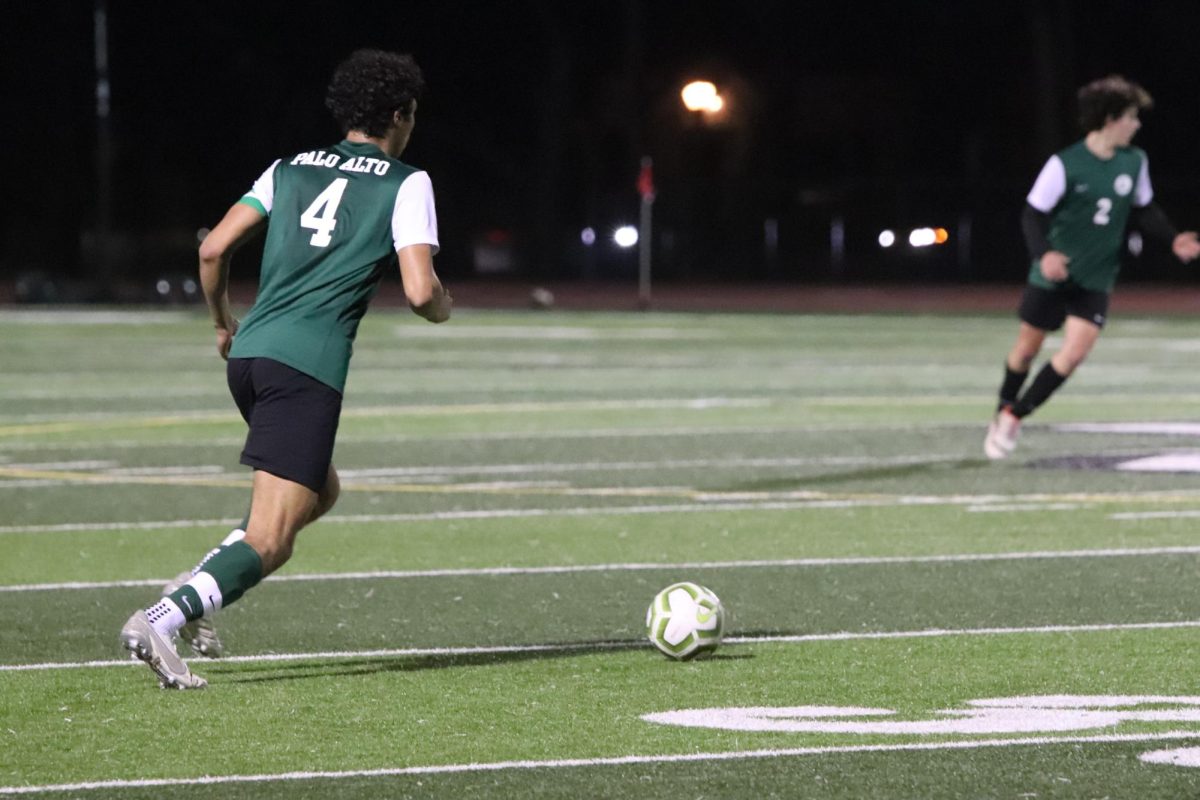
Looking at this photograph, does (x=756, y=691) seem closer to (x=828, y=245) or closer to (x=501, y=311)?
(x=501, y=311)

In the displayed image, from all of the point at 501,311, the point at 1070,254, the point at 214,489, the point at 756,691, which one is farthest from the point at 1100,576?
the point at 501,311

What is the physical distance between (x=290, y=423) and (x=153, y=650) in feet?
2.54

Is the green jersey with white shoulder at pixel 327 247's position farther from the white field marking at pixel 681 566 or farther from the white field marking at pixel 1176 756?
the white field marking at pixel 681 566

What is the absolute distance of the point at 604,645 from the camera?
7.92m

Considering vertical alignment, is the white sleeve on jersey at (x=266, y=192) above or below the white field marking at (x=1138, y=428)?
above

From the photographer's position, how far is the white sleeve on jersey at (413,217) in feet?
22.6

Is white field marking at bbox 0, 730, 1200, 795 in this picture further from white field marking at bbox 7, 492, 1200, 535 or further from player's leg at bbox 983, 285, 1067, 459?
player's leg at bbox 983, 285, 1067, 459

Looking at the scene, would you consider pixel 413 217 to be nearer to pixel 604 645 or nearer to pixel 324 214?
pixel 324 214

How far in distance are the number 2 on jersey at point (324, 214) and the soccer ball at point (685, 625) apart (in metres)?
1.68

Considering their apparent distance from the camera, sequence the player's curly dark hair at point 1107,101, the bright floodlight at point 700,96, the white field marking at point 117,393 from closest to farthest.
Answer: the player's curly dark hair at point 1107,101, the white field marking at point 117,393, the bright floodlight at point 700,96

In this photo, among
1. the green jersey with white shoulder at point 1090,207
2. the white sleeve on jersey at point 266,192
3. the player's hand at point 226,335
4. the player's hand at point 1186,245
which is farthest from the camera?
the green jersey with white shoulder at point 1090,207

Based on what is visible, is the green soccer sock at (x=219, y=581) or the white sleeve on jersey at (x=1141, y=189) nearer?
the green soccer sock at (x=219, y=581)

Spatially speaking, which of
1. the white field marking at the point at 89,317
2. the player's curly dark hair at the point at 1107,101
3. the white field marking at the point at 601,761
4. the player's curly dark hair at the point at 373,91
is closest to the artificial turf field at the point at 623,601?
the white field marking at the point at 601,761

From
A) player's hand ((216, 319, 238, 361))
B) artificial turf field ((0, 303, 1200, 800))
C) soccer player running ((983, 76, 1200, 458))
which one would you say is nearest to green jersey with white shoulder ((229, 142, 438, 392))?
player's hand ((216, 319, 238, 361))
